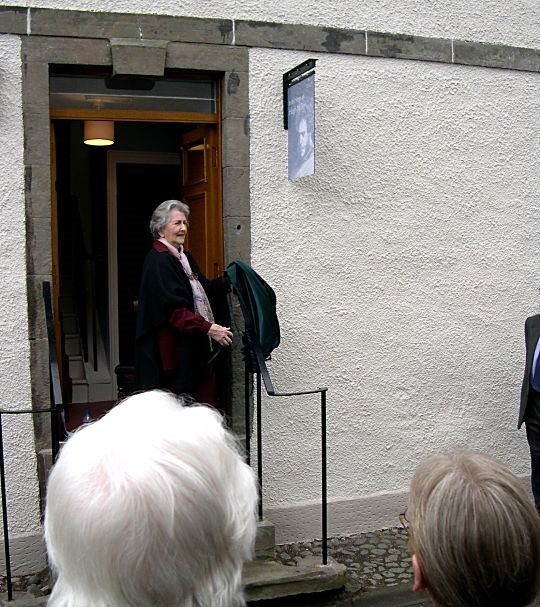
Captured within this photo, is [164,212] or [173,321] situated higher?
[164,212]

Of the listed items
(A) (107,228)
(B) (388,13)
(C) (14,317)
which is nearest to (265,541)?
(C) (14,317)

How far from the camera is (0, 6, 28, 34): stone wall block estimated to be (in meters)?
4.88

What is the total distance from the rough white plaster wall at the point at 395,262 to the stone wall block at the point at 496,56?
0.24 feet

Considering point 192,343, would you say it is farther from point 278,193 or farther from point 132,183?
point 132,183

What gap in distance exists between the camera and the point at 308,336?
5.56m

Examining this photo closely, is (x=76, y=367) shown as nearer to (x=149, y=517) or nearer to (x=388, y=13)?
(x=388, y=13)

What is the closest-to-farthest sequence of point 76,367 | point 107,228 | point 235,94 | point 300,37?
point 235,94 < point 300,37 < point 76,367 < point 107,228

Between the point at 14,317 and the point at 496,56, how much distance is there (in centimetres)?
362

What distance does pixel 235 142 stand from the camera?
17.7ft

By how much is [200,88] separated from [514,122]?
2185 mm

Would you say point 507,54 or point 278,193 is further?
point 507,54

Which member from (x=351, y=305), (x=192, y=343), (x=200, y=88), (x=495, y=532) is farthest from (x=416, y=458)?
(x=495, y=532)

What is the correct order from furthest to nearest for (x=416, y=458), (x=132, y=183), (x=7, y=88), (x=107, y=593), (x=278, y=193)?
(x=132, y=183)
(x=416, y=458)
(x=278, y=193)
(x=7, y=88)
(x=107, y=593)

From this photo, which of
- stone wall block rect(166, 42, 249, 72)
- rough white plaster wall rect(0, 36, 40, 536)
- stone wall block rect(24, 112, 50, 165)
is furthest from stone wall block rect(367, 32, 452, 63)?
rough white plaster wall rect(0, 36, 40, 536)
